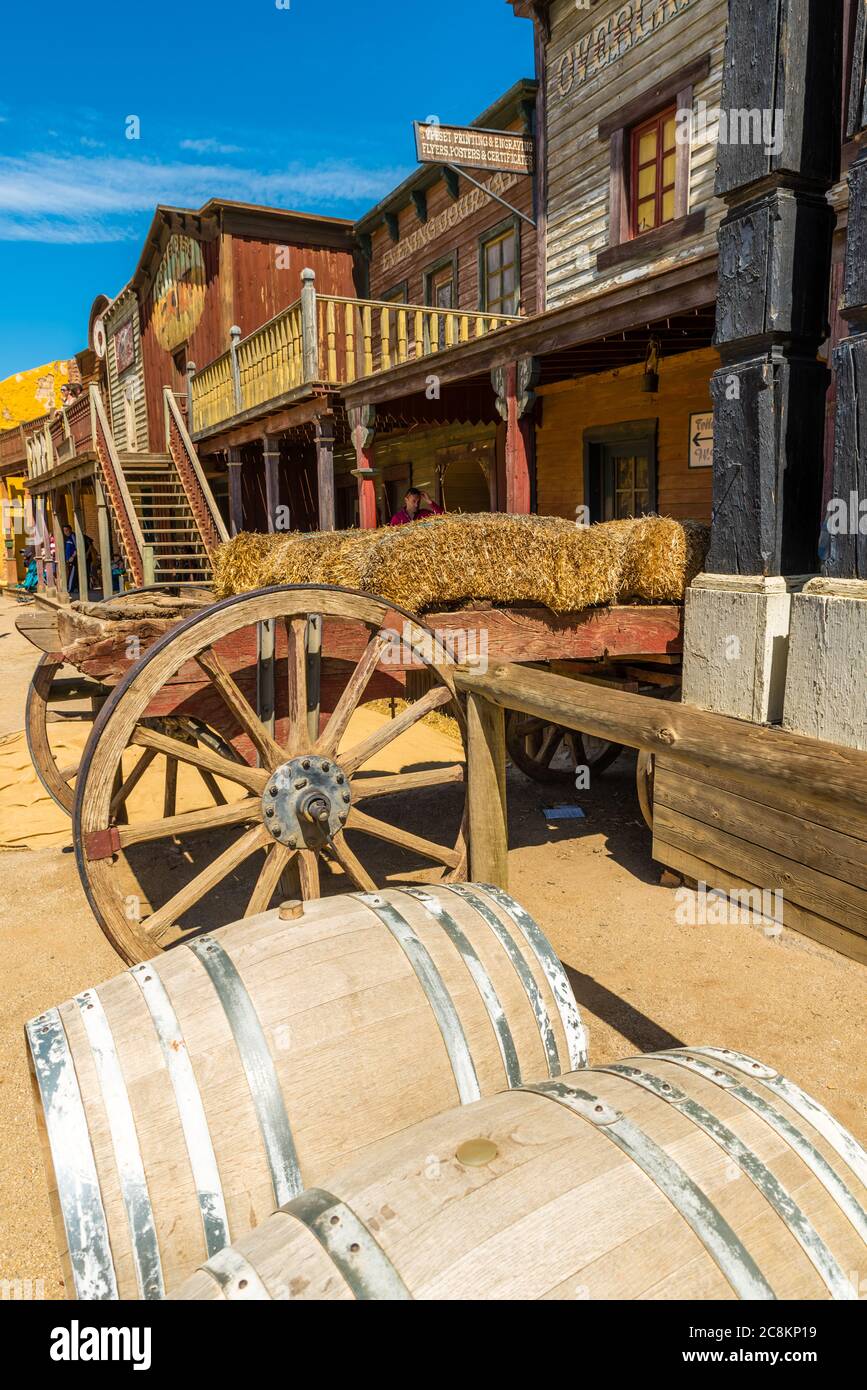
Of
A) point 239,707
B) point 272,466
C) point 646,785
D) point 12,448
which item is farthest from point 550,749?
point 12,448

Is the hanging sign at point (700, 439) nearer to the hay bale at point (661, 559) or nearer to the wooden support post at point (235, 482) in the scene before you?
the hay bale at point (661, 559)

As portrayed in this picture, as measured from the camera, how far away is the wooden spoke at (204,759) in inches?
144

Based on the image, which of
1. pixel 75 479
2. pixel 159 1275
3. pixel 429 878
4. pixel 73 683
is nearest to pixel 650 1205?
pixel 159 1275

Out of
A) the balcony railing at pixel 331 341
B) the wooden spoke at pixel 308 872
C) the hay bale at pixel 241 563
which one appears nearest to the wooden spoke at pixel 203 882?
the wooden spoke at pixel 308 872

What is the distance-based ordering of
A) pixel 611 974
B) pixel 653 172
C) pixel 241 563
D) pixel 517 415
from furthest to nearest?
1. pixel 653 172
2. pixel 517 415
3. pixel 241 563
4. pixel 611 974

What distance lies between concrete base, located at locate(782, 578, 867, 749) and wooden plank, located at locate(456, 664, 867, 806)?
51.4 inches

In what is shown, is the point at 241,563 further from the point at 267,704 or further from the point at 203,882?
the point at 203,882

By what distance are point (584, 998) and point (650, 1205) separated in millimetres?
2741

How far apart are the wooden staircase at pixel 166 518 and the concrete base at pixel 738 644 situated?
915 cm

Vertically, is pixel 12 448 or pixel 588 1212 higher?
pixel 12 448

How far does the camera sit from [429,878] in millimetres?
5578

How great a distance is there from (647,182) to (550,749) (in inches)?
263

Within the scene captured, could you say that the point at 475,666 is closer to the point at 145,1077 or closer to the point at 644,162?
the point at 145,1077

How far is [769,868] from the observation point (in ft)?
15.1
